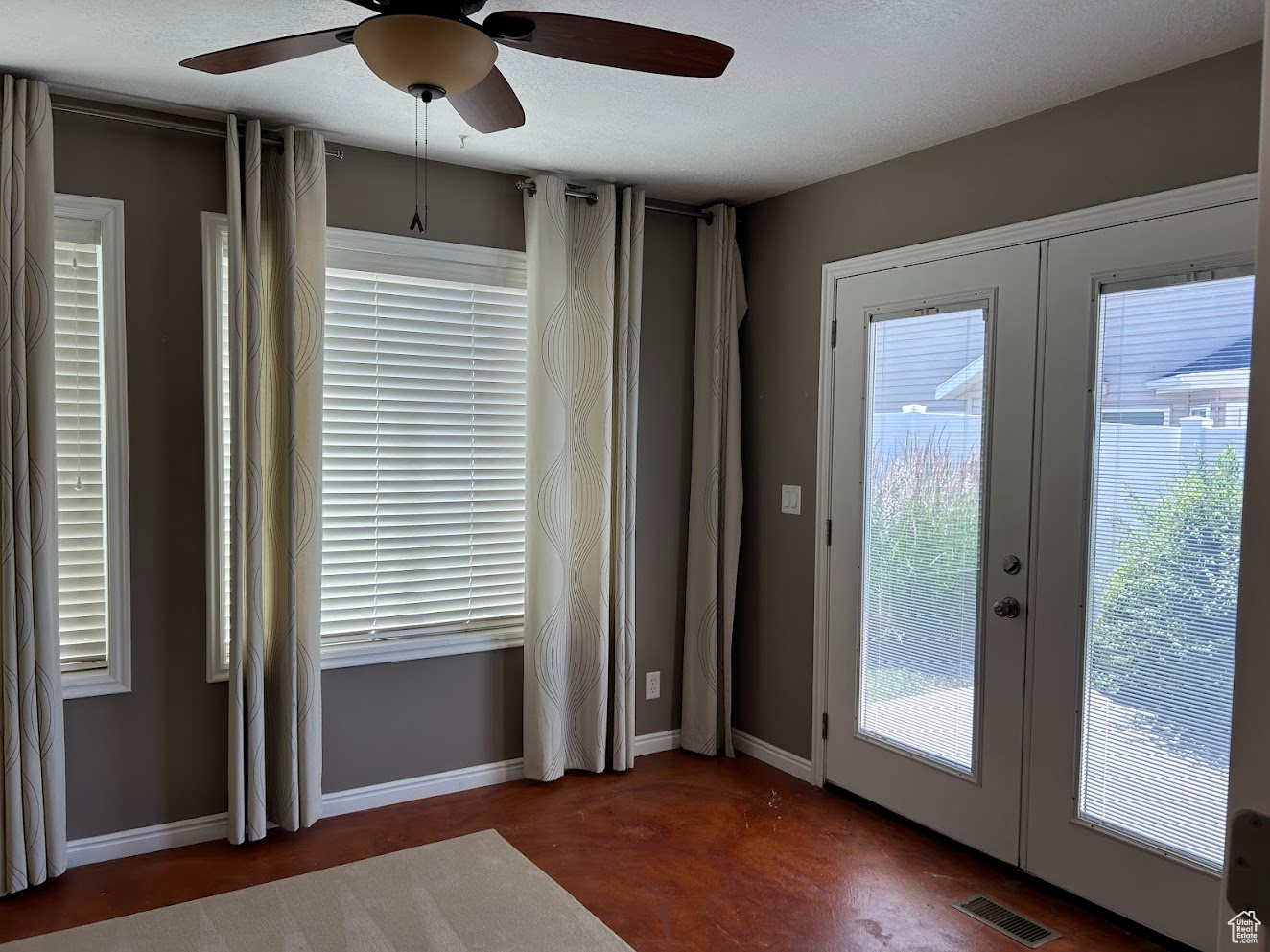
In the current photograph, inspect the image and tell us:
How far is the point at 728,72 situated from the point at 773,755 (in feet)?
9.49

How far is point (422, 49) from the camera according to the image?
1.70 meters

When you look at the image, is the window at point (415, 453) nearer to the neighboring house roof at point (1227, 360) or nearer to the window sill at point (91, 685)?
the window sill at point (91, 685)

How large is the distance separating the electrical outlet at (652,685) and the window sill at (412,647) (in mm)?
693

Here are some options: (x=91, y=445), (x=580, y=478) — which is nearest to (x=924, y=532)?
(x=580, y=478)

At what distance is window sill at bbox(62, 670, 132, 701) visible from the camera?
3002mm

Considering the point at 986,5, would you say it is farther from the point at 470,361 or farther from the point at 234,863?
the point at 234,863

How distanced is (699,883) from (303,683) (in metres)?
1.56

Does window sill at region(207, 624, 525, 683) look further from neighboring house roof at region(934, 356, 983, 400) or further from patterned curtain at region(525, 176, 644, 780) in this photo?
neighboring house roof at region(934, 356, 983, 400)

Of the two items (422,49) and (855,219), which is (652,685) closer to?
(855,219)

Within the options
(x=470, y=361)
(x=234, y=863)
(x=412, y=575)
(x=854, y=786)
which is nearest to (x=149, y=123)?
(x=470, y=361)

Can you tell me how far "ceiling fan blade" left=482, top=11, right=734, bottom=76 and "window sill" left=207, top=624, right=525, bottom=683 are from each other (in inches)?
94.6

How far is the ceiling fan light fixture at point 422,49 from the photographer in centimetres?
169

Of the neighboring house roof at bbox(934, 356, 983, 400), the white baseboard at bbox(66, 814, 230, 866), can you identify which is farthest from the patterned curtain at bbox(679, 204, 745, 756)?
the white baseboard at bbox(66, 814, 230, 866)

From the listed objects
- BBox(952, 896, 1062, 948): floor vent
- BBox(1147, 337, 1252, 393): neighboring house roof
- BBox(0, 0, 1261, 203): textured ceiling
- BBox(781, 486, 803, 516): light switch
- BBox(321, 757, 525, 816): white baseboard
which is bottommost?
BBox(952, 896, 1062, 948): floor vent
